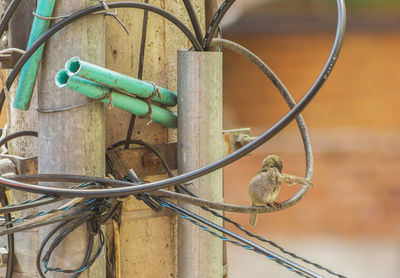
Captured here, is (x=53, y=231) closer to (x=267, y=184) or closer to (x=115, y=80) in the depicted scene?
(x=115, y=80)

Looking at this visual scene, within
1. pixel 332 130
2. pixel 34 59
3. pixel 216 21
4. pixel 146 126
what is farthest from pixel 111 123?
pixel 332 130

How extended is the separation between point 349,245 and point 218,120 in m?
5.71

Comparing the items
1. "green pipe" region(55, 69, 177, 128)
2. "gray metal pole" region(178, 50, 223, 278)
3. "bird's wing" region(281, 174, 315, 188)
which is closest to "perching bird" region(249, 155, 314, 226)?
"bird's wing" region(281, 174, 315, 188)

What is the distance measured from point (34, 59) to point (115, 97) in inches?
8.5

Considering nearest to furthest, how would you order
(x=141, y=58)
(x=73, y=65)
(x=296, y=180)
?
(x=73, y=65)
(x=296, y=180)
(x=141, y=58)

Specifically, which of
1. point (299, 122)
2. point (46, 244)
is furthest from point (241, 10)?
point (46, 244)

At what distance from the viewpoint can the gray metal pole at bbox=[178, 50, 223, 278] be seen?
1608mm

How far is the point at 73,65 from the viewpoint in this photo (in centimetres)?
143

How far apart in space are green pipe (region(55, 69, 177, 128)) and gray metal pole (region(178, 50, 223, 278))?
2.7 inches

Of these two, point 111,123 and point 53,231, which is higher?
point 111,123

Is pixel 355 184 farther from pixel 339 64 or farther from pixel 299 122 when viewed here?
pixel 299 122

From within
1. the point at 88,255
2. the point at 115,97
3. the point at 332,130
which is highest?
the point at 332,130

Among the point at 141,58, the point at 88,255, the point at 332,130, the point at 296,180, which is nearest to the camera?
the point at 88,255

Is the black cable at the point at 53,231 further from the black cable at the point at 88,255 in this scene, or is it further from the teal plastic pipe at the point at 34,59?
the teal plastic pipe at the point at 34,59
